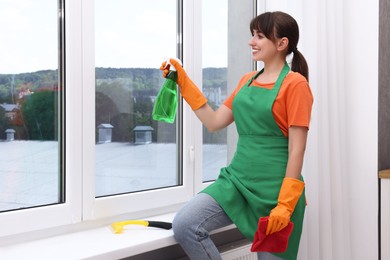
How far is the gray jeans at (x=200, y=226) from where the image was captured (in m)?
1.61

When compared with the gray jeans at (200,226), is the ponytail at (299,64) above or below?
above

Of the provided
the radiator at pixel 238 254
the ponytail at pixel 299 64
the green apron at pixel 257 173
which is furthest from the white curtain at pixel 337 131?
the green apron at pixel 257 173

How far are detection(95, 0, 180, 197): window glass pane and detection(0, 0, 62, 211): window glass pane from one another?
7.8 inches

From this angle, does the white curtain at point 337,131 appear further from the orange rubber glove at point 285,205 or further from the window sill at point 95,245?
the window sill at point 95,245

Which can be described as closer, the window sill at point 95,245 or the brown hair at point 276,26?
the window sill at point 95,245

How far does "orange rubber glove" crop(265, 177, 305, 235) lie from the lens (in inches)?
60.9

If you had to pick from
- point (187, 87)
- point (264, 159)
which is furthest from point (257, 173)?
point (187, 87)

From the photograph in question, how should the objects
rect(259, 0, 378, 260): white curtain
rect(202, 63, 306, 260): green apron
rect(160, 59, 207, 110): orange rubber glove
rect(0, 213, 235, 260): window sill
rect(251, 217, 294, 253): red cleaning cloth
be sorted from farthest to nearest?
rect(259, 0, 378, 260): white curtain, rect(160, 59, 207, 110): orange rubber glove, rect(202, 63, 306, 260): green apron, rect(251, 217, 294, 253): red cleaning cloth, rect(0, 213, 235, 260): window sill

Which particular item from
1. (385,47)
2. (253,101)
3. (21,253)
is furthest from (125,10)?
(385,47)

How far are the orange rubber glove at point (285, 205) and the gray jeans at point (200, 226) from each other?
16 centimetres

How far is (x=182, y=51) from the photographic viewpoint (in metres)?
2.13

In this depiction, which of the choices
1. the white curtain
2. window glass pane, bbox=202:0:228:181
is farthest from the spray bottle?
the white curtain

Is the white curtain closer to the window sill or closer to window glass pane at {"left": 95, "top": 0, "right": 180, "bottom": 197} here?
window glass pane at {"left": 95, "top": 0, "right": 180, "bottom": 197}

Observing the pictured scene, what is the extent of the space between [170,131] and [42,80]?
672 mm
